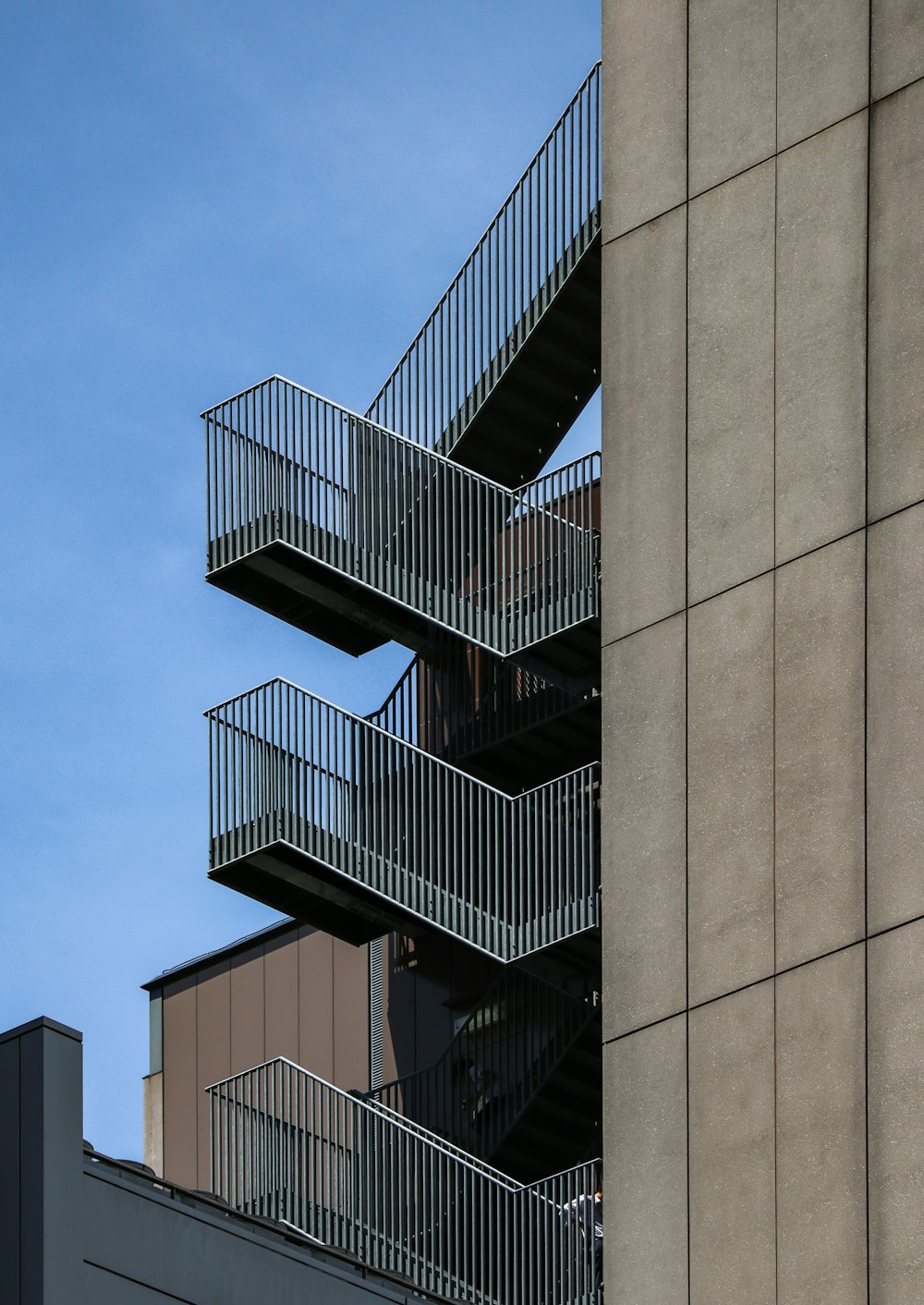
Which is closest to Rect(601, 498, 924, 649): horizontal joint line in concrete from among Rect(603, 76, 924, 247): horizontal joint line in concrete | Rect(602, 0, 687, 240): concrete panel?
Rect(603, 76, 924, 247): horizontal joint line in concrete

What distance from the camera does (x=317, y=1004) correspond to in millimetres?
30656

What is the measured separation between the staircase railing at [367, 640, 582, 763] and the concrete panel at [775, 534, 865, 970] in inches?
325

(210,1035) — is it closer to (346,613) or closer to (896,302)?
(346,613)

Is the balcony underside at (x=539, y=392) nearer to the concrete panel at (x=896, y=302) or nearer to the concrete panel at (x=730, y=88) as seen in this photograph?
the concrete panel at (x=730, y=88)

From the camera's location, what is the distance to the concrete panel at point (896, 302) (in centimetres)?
1638

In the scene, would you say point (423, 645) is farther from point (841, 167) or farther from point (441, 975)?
point (841, 167)

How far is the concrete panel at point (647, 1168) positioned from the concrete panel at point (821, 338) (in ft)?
10.5

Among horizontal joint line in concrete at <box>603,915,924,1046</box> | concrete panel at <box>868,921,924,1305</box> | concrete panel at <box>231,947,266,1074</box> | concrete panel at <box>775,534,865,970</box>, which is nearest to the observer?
concrete panel at <box>868,921,924,1305</box>

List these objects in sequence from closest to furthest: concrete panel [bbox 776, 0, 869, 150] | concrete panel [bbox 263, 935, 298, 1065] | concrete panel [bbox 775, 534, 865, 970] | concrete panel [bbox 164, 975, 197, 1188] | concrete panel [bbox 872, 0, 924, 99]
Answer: concrete panel [bbox 775, 534, 865, 970]
concrete panel [bbox 872, 0, 924, 99]
concrete panel [bbox 776, 0, 869, 150]
concrete panel [bbox 263, 935, 298, 1065]
concrete panel [bbox 164, 975, 197, 1188]

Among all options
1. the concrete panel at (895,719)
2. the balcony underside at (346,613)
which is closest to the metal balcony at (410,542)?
the balcony underside at (346,613)

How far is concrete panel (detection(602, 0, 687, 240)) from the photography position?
1841cm

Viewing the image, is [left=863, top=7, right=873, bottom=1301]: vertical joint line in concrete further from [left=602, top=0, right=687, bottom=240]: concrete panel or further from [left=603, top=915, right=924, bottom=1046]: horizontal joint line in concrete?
[left=602, top=0, right=687, bottom=240]: concrete panel

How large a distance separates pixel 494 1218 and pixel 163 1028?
10.4 meters

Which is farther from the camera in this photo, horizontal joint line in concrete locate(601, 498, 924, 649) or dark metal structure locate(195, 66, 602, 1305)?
dark metal structure locate(195, 66, 602, 1305)
